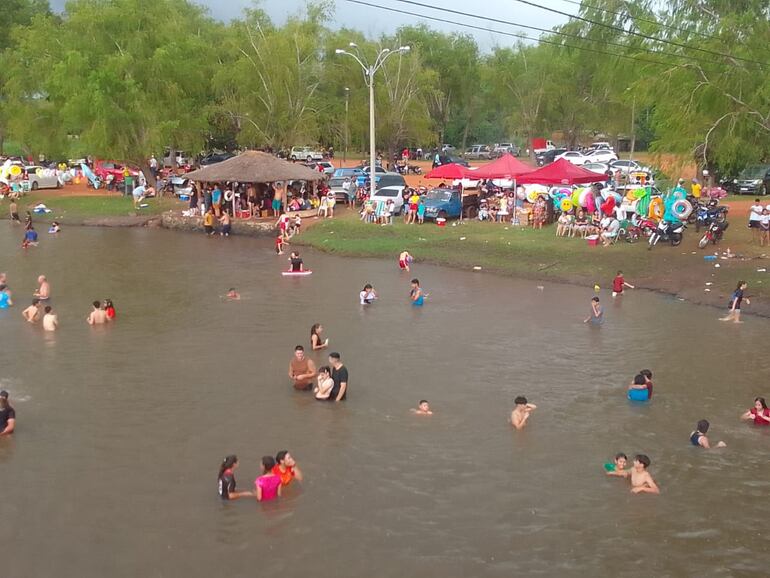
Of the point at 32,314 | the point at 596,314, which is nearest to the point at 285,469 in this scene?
the point at 596,314

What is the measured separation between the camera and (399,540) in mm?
9750

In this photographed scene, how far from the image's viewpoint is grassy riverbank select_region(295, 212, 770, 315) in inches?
904

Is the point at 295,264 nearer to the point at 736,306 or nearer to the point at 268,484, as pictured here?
the point at 736,306

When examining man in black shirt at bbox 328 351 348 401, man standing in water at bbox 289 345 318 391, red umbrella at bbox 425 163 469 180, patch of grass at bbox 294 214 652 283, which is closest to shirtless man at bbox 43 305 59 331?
man standing in water at bbox 289 345 318 391

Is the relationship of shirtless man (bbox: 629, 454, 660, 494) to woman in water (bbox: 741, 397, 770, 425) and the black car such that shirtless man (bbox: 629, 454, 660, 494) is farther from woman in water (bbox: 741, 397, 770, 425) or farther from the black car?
the black car

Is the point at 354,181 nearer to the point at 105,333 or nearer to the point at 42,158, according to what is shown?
the point at 105,333

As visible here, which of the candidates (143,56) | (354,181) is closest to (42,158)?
(143,56)

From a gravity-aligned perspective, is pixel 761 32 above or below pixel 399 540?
above

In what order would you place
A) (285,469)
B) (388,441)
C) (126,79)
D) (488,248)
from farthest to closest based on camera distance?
(126,79), (488,248), (388,441), (285,469)

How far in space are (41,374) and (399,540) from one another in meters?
9.25

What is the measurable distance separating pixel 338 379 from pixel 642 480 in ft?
18.1

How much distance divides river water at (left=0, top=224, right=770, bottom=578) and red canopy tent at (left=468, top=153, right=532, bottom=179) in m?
11.8

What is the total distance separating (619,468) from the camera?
1136 cm

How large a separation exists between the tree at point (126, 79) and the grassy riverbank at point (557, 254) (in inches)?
588
